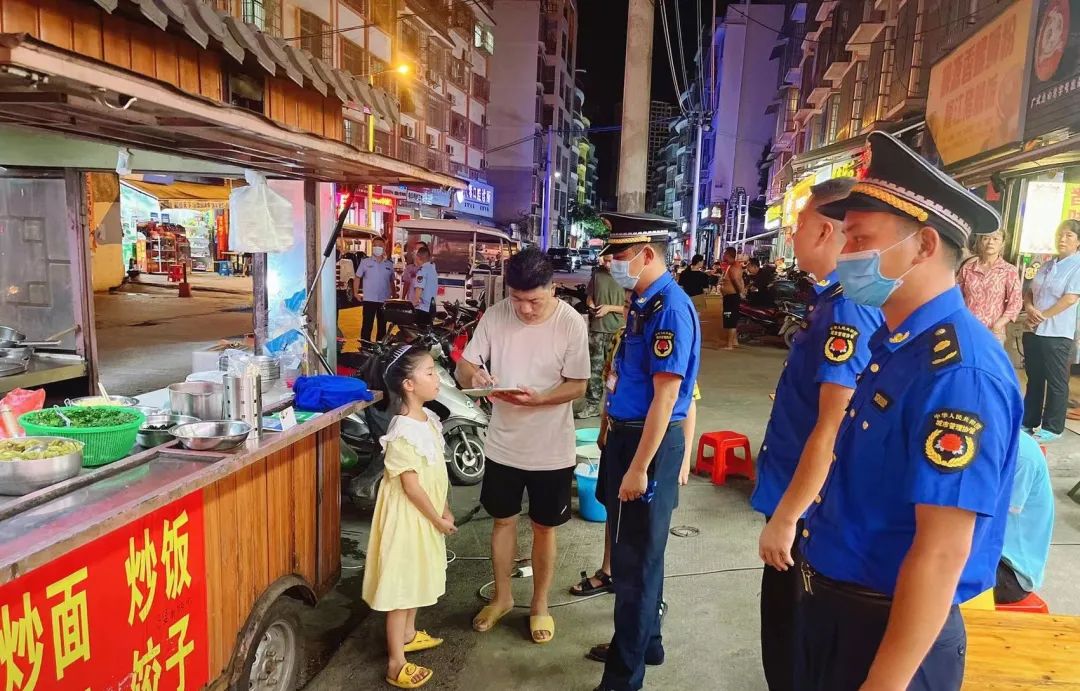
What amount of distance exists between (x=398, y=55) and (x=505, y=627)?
3115 cm

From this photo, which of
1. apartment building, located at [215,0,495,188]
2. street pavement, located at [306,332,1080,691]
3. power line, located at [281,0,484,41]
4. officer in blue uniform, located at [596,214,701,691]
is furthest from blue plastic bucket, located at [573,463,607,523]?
apartment building, located at [215,0,495,188]

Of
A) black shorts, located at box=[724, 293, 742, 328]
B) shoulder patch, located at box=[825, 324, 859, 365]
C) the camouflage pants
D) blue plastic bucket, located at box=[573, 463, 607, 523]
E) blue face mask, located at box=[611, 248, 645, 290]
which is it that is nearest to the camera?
shoulder patch, located at box=[825, 324, 859, 365]

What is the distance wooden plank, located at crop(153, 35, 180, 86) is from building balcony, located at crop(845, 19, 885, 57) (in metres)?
19.0

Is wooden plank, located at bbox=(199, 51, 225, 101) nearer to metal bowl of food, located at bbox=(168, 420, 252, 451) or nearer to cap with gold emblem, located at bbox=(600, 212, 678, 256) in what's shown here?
metal bowl of food, located at bbox=(168, 420, 252, 451)

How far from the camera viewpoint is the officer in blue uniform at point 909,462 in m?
1.42

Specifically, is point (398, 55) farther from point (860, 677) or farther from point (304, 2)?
point (860, 677)

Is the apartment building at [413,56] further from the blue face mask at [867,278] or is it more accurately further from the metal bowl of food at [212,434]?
the blue face mask at [867,278]

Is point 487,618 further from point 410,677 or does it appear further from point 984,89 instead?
point 984,89

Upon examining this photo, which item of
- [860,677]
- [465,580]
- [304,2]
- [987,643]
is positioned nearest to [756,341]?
[465,580]

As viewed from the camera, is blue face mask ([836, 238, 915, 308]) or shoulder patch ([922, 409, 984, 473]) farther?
blue face mask ([836, 238, 915, 308])

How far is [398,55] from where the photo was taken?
1202 inches

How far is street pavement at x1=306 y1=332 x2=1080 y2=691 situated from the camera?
339 centimetres

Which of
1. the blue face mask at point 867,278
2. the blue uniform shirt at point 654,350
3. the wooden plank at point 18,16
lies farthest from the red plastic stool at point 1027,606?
the wooden plank at point 18,16

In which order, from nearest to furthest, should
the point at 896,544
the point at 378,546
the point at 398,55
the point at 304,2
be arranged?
the point at 896,544
the point at 378,546
the point at 304,2
the point at 398,55
